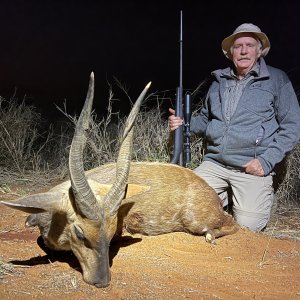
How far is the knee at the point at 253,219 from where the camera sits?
18.5 feet

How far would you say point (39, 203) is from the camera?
11.8 ft

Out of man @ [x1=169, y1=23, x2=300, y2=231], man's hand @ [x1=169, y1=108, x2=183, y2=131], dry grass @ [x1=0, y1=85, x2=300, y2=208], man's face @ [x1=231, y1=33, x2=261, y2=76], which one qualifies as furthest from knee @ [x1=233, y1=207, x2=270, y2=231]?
man's face @ [x1=231, y1=33, x2=261, y2=76]

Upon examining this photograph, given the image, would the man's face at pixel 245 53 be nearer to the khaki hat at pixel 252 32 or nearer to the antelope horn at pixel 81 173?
the khaki hat at pixel 252 32

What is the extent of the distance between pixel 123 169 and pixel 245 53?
2716 millimetres

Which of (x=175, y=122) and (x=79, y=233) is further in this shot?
(x=175, y=122)

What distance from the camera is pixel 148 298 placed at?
3.24m

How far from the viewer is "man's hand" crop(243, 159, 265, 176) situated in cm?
555

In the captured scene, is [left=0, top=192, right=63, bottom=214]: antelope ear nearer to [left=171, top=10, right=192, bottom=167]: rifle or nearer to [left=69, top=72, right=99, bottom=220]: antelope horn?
[left=69, top=72, right=99, bottom=220]: antelope horn

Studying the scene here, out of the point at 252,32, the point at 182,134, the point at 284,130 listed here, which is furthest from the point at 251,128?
the point at 252,32

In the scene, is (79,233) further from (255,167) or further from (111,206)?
(255,167)

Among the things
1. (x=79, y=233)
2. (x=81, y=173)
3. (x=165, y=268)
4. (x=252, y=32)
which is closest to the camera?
(x=81, y=173)

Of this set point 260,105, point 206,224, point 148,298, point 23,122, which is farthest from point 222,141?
→ point 23,122

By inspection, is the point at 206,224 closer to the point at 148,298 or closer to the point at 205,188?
the point at 205,188

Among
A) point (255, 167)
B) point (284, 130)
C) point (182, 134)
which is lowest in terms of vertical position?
point (255, 167)
